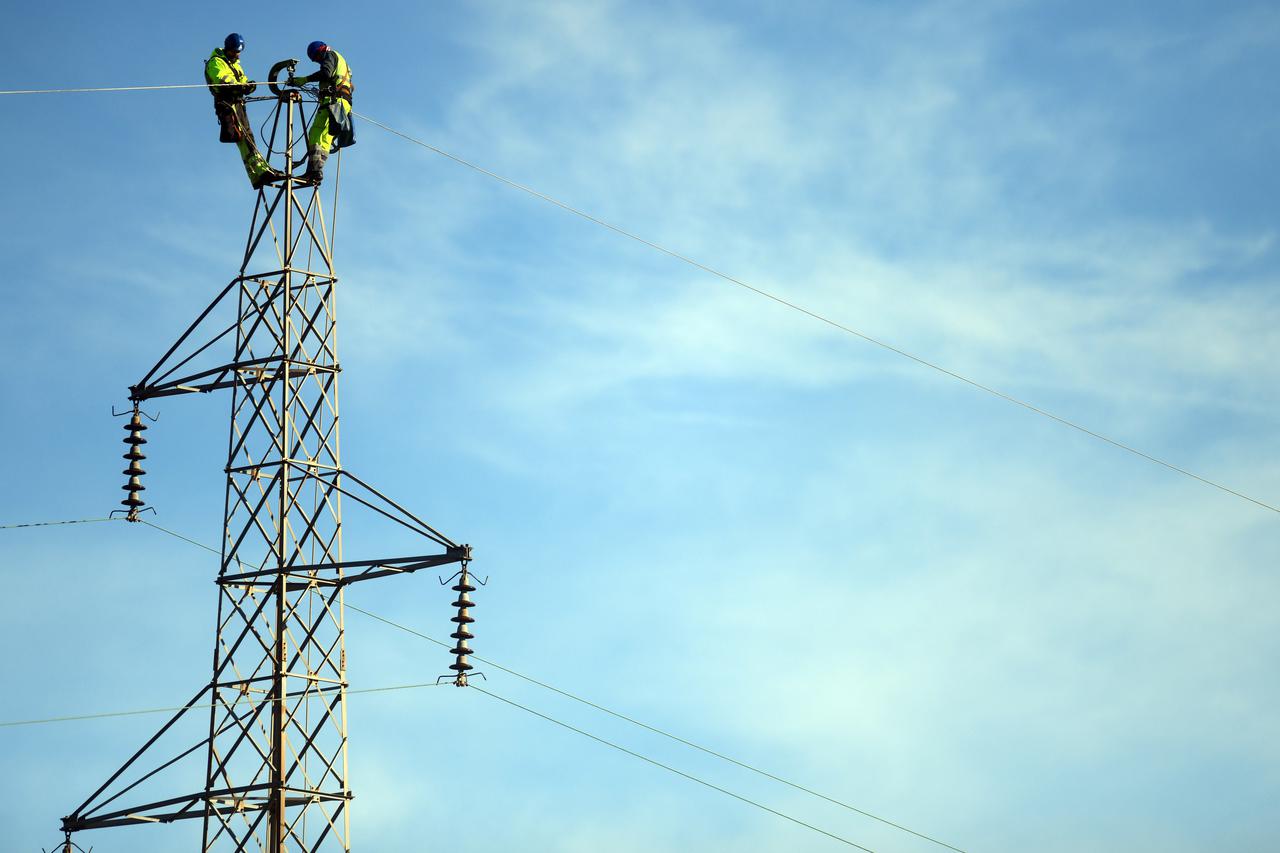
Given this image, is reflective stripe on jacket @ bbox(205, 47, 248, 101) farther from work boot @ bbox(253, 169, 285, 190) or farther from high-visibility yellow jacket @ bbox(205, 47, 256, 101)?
work boot @ bbox(253, 169, 285, 190)

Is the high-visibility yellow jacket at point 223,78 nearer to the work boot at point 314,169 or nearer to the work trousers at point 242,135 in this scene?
the work trousers at point 242,135

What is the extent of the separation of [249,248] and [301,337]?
105 inches

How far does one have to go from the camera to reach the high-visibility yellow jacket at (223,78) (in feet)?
141

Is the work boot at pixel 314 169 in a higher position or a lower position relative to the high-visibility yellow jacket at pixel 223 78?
lower

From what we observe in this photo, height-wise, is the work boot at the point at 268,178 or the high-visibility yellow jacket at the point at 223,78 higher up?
the high-visibility yellow jacket at the point at 223,78

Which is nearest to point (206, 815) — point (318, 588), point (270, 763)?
point (270, 763)

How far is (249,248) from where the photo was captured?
4353 centimetres

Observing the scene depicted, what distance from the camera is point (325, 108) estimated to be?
4341 centimetres

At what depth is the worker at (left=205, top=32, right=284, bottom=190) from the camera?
4316 centimetres

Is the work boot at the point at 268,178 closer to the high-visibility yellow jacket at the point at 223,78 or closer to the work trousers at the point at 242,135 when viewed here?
the work trousers at the point at 242,135

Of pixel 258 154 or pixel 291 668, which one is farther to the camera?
pixel 258 154

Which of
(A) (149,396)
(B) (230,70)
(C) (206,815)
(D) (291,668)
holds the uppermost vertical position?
(B) (230,70)

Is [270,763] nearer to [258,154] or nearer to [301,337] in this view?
[301,337]

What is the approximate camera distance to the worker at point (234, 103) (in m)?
43.2
